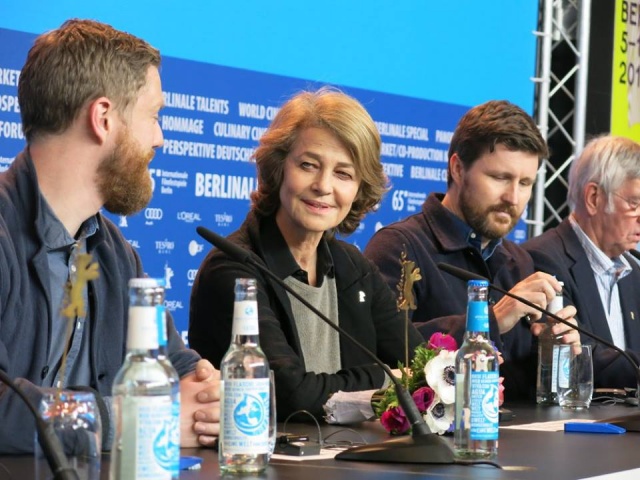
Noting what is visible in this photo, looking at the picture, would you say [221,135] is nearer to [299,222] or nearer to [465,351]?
[299,222]

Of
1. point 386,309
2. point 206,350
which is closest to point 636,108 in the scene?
point 386,309

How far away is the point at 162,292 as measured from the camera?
4.39 feet

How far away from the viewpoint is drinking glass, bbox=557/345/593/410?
9.53 ft

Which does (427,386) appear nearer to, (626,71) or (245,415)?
(245,415)

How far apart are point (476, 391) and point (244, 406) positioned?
461 mm

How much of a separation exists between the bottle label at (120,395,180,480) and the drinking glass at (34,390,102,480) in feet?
0.23

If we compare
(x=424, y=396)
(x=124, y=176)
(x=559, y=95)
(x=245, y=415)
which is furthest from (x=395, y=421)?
(x=559, y=95)

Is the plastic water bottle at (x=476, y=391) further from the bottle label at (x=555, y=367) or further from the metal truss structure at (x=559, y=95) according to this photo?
the metal truss structure at (x=559, y=95)

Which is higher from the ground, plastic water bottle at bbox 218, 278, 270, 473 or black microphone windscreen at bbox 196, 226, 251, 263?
black microphone windscreen at bbox 196, 226, 251, 263

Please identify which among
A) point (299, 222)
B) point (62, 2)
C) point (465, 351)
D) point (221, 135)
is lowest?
point (465, 351)

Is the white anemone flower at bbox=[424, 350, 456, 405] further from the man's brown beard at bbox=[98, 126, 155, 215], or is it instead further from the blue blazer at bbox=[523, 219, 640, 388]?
the blue blazer at bbox=[523, 219, 640, 388]

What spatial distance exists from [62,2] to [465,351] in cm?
213

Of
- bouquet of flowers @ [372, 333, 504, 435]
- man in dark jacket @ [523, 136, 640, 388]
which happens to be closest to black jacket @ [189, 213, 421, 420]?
bouquet of flowers @ [372, 333, 504, 435]

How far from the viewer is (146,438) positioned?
4.35 ft
